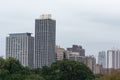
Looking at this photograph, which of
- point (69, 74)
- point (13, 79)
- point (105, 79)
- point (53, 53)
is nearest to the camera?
point (105, 79)

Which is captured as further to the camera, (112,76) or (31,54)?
(31,54)

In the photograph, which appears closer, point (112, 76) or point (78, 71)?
point (112, 76)

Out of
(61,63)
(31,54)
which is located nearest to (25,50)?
(31,54)

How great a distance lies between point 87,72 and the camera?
2940 inches

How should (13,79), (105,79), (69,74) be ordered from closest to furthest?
1. (105,79)
2. (13,79)
3. (69,74)

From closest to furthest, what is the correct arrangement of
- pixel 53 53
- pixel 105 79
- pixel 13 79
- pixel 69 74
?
pixel 105 79
pixel 13 79
pixel 69 74
pixel 53 53

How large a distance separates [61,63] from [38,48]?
403 ft

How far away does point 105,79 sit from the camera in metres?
48.0

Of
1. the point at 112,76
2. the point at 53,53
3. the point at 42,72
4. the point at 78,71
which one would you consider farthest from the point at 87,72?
the point at 53,53

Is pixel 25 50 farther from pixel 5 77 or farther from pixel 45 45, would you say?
pixel 5 77

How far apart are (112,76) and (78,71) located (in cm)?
2522

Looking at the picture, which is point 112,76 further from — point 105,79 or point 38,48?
point 38,48

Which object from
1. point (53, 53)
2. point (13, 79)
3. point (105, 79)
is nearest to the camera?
point (105, 79)

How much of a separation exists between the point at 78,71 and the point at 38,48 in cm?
12391
